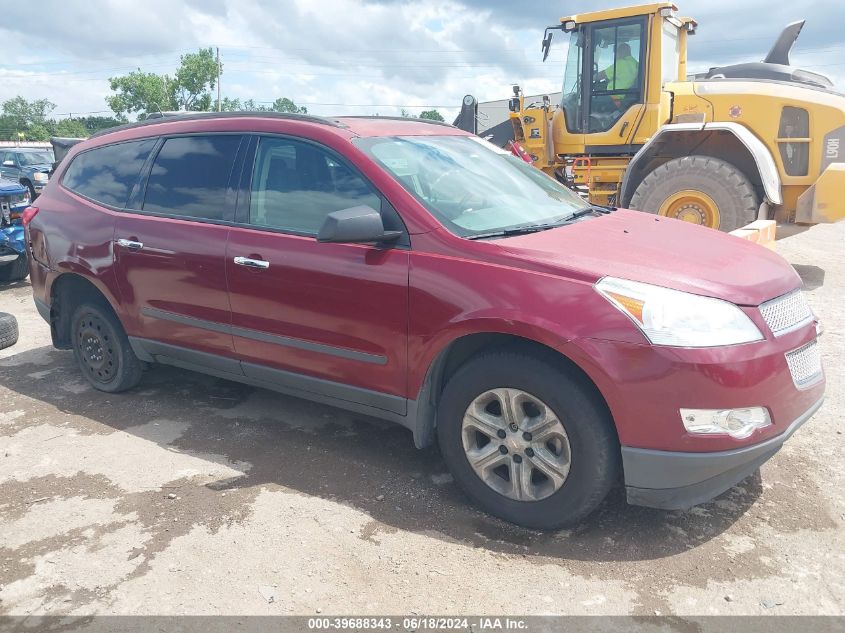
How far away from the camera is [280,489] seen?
3.45m

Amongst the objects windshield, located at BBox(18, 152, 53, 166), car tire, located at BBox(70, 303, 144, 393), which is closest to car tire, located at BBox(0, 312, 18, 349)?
car tire, located at BBox(70, 303, 144, 393)

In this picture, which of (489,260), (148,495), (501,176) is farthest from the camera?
(501,176)

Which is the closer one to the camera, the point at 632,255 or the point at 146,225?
the point at 632,255

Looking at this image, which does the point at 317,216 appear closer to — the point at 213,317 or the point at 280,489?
the point at 213,317

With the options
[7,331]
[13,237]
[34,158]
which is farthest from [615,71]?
[34,158]

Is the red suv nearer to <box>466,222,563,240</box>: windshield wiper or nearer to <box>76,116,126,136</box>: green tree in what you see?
<box>466,222,563,240</box>: windshield wiper

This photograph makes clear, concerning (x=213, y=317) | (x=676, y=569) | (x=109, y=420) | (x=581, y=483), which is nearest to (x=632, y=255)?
(x=581, y=483)

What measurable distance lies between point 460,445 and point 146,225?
247 cm

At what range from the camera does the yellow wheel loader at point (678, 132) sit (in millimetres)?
7953

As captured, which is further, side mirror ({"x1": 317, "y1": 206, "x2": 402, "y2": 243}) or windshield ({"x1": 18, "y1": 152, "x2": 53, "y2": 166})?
windshield ({"x1": 18, "y1": 152, "x2": 53, "y2": 166})

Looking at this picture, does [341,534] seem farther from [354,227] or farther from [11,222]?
[11,222]

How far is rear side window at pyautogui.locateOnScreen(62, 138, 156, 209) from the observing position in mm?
4430

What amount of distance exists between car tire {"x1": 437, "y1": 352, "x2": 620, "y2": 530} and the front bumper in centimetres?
11

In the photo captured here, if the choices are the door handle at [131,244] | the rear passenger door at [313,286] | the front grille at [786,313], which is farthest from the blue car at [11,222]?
the front grille at [786,313]
